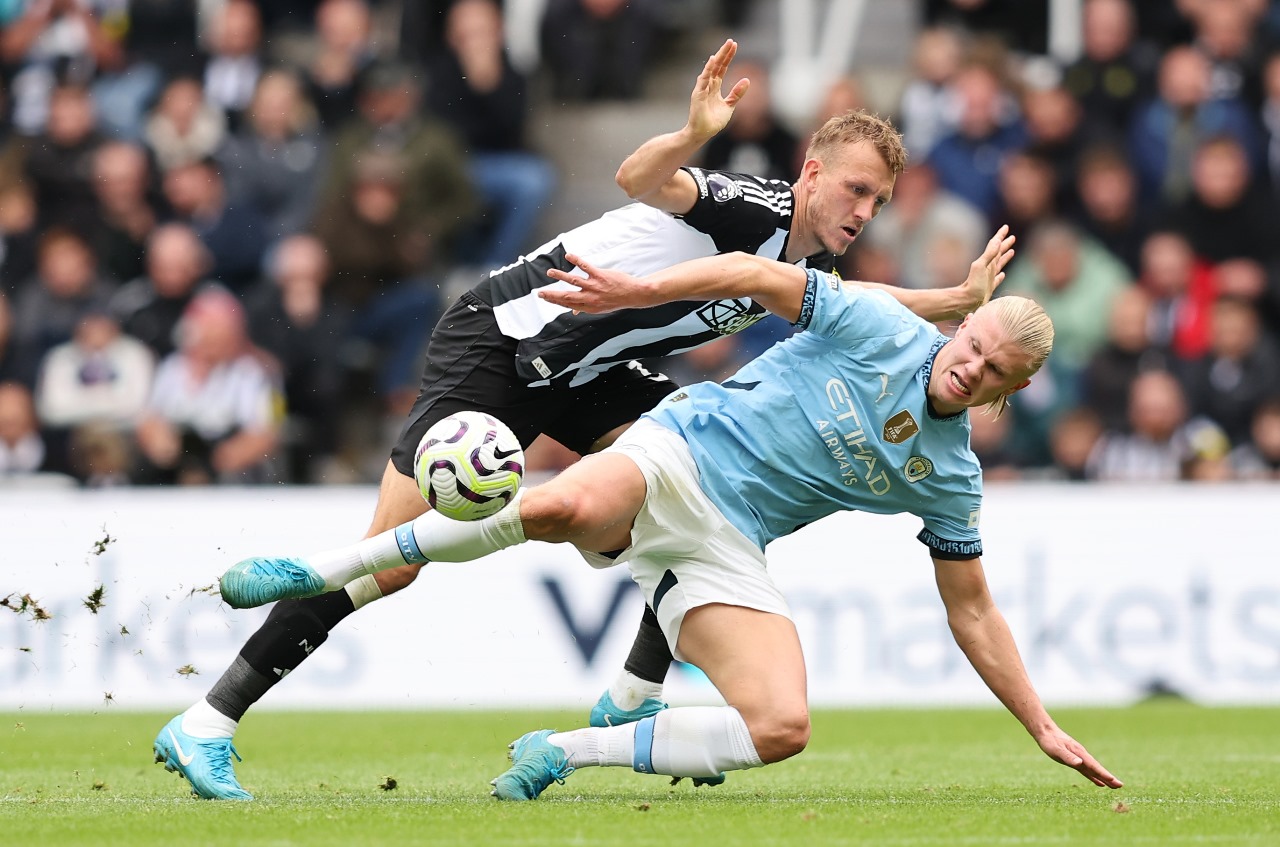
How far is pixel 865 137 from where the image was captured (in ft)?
22.2

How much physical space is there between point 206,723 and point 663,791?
5.67ft

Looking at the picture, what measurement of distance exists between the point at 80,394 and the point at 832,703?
19.6ft

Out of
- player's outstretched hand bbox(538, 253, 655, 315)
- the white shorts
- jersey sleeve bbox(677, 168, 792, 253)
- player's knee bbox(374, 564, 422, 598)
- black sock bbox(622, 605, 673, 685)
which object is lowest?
black sock bbox(622, 605, 673, 685)

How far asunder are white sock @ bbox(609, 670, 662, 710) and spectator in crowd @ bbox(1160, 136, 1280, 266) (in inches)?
322

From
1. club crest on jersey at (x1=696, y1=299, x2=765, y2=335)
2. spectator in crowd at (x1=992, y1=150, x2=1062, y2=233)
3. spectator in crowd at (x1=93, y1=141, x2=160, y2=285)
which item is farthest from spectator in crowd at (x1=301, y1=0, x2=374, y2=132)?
club crest on jersey at (x1=696, y1=299, x2=765, y2=335)

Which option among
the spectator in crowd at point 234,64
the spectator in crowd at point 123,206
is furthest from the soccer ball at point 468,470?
the spectator in crowd at point 234,64

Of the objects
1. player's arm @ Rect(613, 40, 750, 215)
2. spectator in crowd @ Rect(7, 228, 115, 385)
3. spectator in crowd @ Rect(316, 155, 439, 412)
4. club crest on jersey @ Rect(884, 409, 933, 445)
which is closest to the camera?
club crest on jersey @ Rect(884, 409, 933, 445)

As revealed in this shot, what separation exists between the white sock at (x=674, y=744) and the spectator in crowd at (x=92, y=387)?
7832mm

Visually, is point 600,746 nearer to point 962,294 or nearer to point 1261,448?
point 962,294

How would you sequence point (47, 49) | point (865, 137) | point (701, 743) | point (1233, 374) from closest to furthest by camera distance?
point (701, 743)
point (865, 137)
point (1233, 374)
point (47, 49)

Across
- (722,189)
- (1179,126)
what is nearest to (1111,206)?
(1179,126)

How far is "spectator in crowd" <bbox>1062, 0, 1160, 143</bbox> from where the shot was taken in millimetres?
14430

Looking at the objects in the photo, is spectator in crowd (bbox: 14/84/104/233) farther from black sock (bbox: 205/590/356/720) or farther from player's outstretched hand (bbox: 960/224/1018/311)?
player's outstretched hand (bbox: 960/224/1018/311)

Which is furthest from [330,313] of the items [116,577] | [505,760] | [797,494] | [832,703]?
[797,494]
